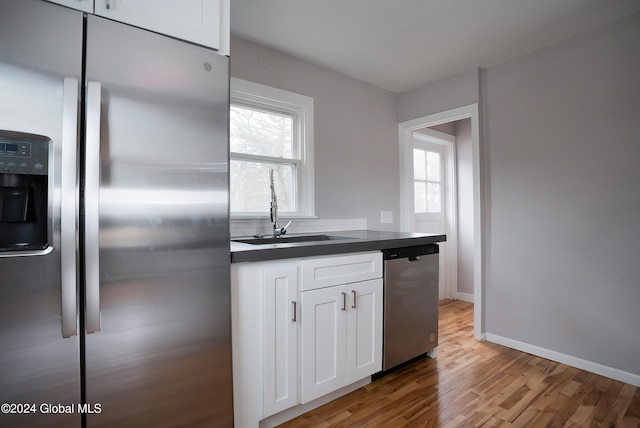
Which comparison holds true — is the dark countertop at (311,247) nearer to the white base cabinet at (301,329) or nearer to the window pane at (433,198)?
the white base cabinet at (301,329)

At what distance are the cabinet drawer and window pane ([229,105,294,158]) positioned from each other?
3.74 ft

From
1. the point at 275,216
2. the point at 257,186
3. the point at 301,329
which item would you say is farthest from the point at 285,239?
the point at 301,329

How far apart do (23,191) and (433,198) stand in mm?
3858

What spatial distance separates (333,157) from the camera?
2.87m

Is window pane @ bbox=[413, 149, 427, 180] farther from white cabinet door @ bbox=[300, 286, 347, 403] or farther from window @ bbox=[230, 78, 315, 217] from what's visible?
white cabinet door @ bbox=[300, 286, 347, 403]

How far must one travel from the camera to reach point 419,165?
12.9 feet

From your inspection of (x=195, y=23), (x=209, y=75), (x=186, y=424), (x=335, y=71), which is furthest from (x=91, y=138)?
(x=335, y=71)

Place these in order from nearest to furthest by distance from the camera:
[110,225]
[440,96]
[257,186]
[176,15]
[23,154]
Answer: [23,154] → [110,225] → [176,15] → [257,186] → [440,96]

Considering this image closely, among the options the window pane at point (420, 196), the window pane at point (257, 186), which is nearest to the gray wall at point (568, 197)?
the window pane at point (420, 196)

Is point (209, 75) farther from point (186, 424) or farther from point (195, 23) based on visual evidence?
point (186, 424)

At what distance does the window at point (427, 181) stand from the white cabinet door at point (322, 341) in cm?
238

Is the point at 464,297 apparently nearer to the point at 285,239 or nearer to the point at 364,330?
the point at 364,330

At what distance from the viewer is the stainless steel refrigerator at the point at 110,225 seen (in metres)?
1.00

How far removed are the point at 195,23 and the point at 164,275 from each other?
1.03 meters
